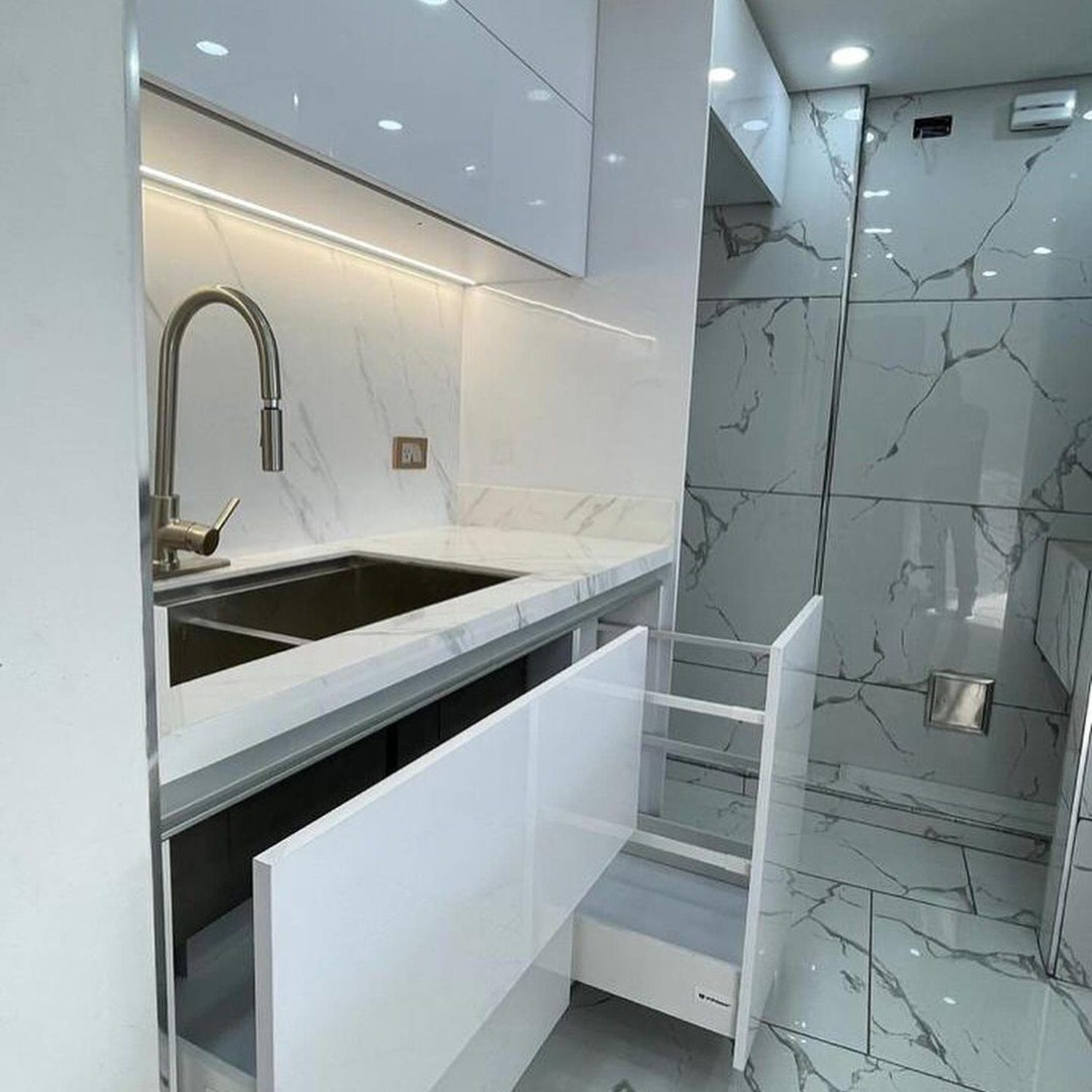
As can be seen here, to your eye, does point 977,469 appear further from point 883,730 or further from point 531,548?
point 531,548

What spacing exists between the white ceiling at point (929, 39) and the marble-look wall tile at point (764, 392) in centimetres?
65

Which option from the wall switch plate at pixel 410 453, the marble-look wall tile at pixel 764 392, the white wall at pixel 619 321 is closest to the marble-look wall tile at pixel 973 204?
the marble-look wall tile at pixel 764 392

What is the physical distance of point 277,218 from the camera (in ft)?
4.83

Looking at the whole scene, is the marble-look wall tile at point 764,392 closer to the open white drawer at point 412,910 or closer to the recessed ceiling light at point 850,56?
the recessed ceiling light at point 850,56

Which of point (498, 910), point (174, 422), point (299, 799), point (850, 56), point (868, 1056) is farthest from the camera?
point (850, 56)

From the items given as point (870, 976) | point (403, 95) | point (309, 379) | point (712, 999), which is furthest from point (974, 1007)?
point (403, 95)

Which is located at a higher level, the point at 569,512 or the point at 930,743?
the point at 569,512

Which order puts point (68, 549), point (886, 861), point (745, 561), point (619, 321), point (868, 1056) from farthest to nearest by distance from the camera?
point (745, 561), point (886, 861), point (619, 321), point (868, 1056), point (68, 549)

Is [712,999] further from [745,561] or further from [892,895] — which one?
[745,561]

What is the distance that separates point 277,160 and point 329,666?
2.43 ft

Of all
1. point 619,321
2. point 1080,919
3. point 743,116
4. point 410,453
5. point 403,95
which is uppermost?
point 743,116

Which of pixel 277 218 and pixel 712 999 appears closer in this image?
pixel 712 999

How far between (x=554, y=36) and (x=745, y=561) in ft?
5.54

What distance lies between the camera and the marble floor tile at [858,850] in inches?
86.0
